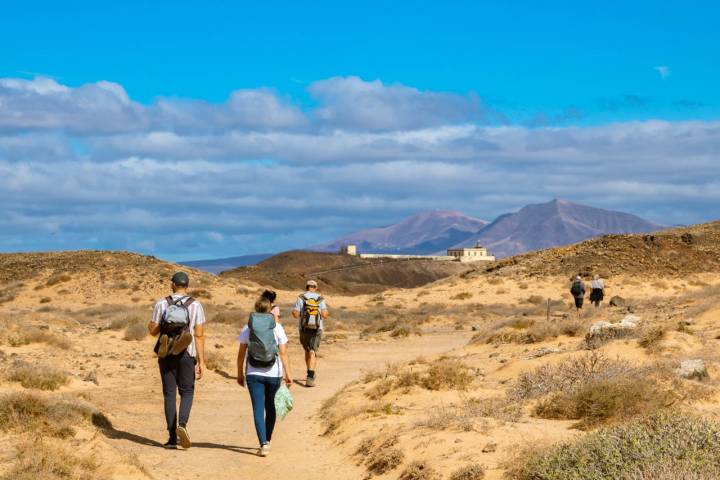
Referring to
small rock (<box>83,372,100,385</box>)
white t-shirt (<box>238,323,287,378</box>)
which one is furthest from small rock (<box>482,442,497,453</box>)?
small rock (<box>83,372,100,385</box>)

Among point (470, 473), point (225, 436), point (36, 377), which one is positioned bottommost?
point (225, 436)

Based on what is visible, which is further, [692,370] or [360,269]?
[360,269]

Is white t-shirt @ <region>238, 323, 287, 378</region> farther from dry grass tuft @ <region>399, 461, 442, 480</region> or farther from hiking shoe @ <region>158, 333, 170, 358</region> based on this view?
dry grass tuft @ <region>399, 461, 442, 480</region>

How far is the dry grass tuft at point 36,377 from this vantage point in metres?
14.3

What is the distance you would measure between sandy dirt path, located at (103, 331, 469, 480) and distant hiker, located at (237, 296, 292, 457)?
58 centimetres

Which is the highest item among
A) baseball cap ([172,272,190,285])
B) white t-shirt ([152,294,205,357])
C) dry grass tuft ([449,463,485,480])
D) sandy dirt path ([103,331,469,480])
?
baseball cap ([172,272,190,285])

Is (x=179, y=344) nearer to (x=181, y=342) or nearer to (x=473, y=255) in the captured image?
(x=181, y=342)

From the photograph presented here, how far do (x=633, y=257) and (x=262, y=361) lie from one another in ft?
179

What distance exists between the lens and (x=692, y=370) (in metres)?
13.0

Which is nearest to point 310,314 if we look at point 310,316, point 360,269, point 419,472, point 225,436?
point 310,316

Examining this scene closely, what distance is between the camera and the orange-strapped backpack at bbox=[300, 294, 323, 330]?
1798 centimetres

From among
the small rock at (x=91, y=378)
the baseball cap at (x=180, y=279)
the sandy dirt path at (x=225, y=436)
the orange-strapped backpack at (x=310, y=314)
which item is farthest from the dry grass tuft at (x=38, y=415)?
the orange-strapped backpack at (x=310, y=314)

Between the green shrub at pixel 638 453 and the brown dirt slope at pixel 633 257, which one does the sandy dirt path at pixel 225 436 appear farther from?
the brown dirt slope at pixel 633 257

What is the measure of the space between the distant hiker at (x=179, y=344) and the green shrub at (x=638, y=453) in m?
4.65
